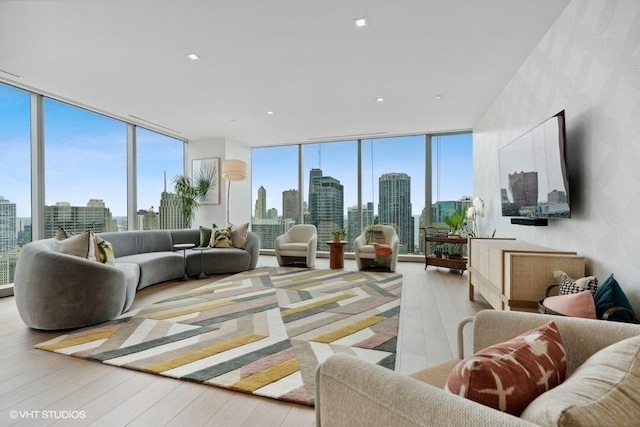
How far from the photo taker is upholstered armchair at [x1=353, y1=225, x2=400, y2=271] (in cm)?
548

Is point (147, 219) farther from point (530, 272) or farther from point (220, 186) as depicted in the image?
point (530, 272)

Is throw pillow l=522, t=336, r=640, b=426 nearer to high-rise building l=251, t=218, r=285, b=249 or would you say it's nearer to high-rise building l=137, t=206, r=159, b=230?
high-rise building l=137, t=206, r=159, b=230

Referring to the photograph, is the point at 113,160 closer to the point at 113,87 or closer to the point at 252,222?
the point at 113,87

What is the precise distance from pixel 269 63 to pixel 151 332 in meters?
2.94

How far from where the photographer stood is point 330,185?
7.36m

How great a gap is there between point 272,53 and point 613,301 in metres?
3.42

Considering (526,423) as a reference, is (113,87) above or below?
above

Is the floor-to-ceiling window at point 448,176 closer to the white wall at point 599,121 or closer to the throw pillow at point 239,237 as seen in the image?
the white wall at point 599,121

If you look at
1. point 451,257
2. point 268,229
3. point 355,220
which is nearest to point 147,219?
point 268,229

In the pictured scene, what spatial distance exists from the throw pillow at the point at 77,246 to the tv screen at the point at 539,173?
167 inches

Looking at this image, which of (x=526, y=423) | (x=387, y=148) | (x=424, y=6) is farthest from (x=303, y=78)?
(x=526, y=423)

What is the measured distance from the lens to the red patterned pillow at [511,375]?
0.66 metres

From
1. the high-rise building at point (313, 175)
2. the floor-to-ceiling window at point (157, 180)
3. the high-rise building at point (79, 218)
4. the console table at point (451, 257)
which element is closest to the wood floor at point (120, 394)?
the high-rise building at point (79, 218)

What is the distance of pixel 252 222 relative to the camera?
7910 mm
